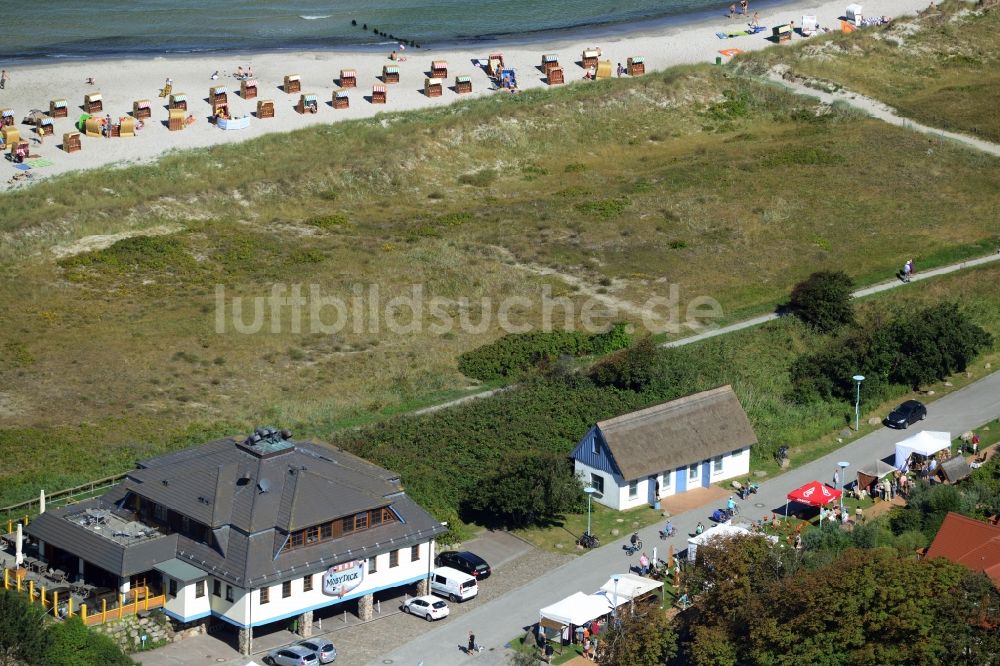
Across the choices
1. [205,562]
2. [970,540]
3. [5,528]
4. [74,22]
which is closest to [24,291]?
[5,528]

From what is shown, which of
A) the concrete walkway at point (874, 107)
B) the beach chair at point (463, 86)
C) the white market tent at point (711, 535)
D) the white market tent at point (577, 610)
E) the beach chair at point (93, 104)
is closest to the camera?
the white market tent at point (577, 610)

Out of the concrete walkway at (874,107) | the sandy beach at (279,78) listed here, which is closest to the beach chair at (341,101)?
the sandy beach at (279,78)

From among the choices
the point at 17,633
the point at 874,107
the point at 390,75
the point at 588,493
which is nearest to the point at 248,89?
the point at 390,75

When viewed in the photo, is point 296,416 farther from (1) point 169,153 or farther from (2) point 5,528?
(1) point 169,153

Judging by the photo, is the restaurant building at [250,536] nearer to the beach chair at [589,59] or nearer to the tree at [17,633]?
the tree at [17,633]

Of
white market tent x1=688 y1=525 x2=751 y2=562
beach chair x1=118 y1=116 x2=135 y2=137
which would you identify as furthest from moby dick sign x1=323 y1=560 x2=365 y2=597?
beach chair x1=118 y1=116 x2=135 y2=137

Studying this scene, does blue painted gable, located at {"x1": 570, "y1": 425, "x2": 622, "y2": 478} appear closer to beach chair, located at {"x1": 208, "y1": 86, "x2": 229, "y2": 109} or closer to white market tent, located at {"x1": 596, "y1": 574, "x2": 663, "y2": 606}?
white market tent, located at {"x1": 596, "y1": 574, "x2": 663, "y2": 606}

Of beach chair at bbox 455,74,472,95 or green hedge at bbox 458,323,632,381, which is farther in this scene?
beach chair at bbox 455,74,472,95
